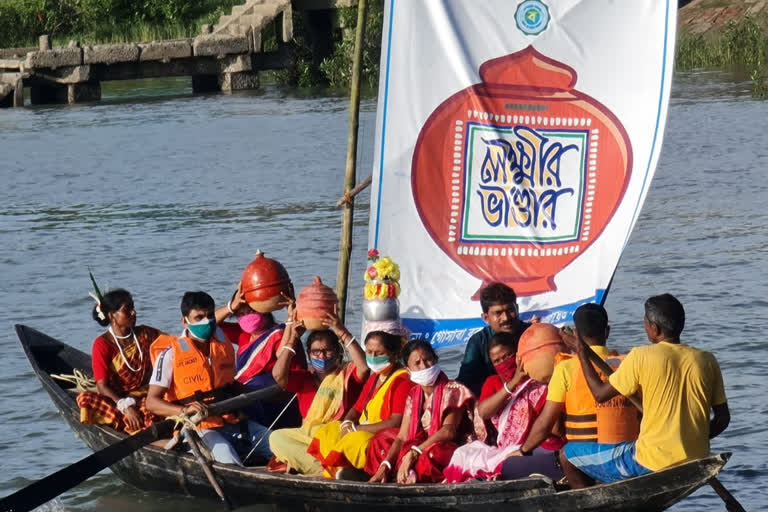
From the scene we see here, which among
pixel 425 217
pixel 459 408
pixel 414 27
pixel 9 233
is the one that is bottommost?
pixel 9 233

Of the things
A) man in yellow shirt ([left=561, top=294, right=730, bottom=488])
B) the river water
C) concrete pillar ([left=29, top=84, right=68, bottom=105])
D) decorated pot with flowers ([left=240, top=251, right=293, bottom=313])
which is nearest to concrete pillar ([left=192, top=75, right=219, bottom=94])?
concrete pillar ([left=29, top=84, right=68, bottom=105])

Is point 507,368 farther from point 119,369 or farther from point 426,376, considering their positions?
point 119,369

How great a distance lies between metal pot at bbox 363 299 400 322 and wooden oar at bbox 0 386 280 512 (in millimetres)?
906

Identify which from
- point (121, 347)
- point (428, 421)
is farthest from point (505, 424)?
point (121, 347)

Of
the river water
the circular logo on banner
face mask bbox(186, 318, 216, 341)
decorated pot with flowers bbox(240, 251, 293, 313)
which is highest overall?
the circular logo on banner

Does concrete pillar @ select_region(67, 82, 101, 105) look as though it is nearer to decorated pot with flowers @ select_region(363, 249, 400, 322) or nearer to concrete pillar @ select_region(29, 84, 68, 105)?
concrete pillar @ select_region(29, 84, 68, 105)

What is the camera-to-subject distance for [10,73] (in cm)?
3356

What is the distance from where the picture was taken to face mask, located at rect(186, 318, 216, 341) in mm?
7805

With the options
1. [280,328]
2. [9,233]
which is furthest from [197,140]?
[280,328]

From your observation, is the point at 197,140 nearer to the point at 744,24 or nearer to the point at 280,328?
the point at 744,24

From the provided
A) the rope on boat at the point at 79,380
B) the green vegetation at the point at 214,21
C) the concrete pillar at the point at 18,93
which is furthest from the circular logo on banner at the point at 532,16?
the concrete pillar at the point at 18,93

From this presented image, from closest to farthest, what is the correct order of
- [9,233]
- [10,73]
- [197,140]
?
[9,233], [197,140], [10,73]

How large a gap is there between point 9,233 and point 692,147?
10.4 meters

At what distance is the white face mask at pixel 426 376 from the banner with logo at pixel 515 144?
110cm
